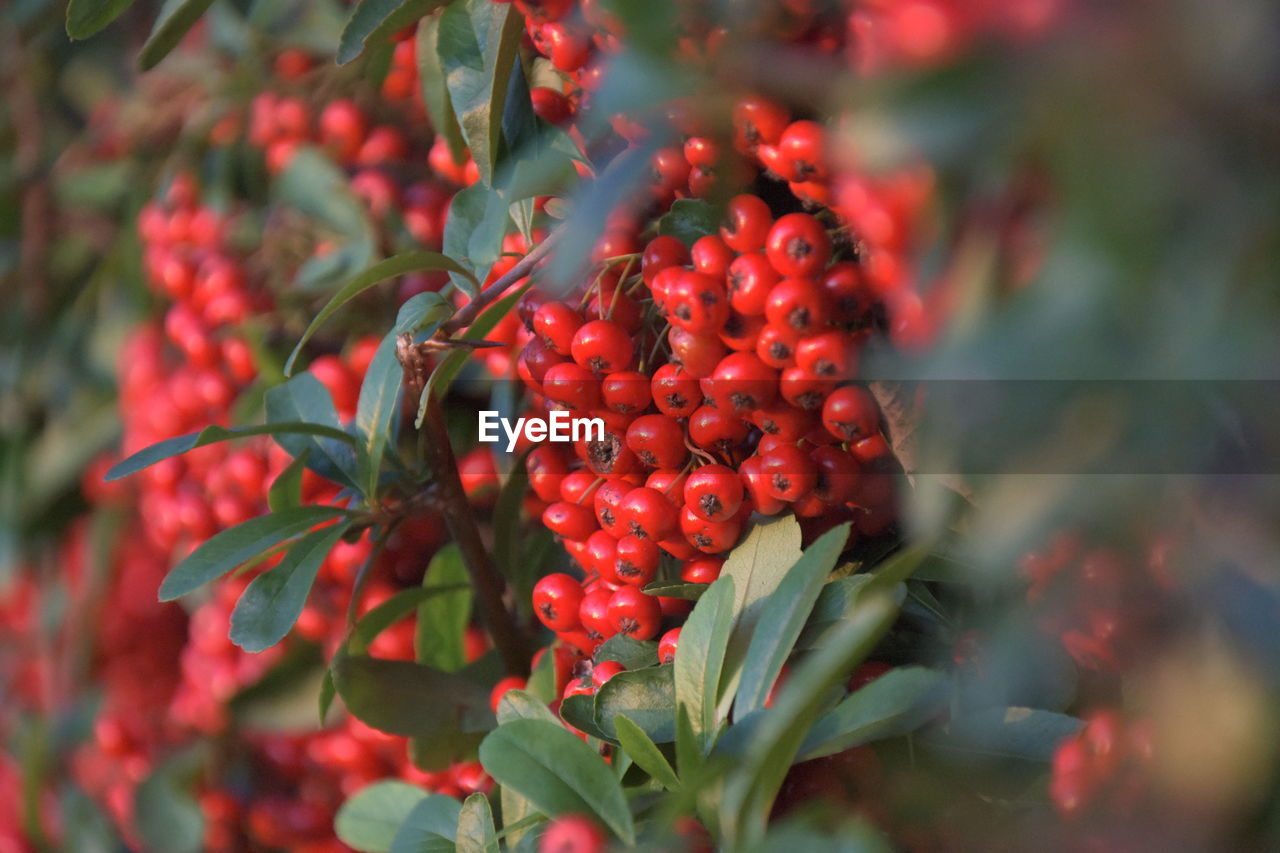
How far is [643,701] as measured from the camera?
68 cm

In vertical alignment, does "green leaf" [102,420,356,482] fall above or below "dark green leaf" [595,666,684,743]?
above

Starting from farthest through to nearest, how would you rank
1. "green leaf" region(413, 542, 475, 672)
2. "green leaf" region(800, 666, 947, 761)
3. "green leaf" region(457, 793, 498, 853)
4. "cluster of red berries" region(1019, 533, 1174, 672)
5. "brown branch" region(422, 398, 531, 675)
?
"green leaf" region(413, 542, 475, 672)
"brown branch" region(422, 398, 531, 675)
"green leaf" region(457, 793, 498, 853)
"green leaf" region(800, 666, 947, 761)
"cluster of red berries" region(1019, 533, 1174, 672)

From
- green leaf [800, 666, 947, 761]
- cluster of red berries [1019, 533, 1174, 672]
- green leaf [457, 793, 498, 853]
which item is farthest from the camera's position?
green leaf [457, 793, 498, 853]

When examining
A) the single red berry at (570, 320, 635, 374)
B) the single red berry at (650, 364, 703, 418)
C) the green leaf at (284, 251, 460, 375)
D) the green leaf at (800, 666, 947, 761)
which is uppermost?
the green leaf at (284, 251, 460, 375)

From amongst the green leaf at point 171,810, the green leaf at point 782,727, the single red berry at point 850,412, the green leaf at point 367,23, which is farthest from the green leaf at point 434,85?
the green leaf at point 171,810

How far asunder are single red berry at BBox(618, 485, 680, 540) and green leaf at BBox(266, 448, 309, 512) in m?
0.32

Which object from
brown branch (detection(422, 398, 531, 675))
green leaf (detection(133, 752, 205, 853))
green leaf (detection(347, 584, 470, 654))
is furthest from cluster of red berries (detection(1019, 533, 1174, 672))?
green leaf (detection(133, 752, 205, 853))

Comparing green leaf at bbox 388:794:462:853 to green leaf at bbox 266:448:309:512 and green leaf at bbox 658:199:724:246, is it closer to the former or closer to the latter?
green leaf at bbox 266:448:309:512

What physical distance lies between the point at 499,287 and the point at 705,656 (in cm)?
30

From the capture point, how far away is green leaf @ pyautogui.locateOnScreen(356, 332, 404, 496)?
2.71 ft

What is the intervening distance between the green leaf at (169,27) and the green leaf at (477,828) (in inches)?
25.2

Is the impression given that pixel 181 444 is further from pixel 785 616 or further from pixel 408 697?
pixel 785 616

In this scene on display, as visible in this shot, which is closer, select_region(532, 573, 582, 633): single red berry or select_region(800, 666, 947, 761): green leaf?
select_region(800, 666, 947, 761): green leaf

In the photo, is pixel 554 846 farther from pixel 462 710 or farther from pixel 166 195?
pixel 166 195
